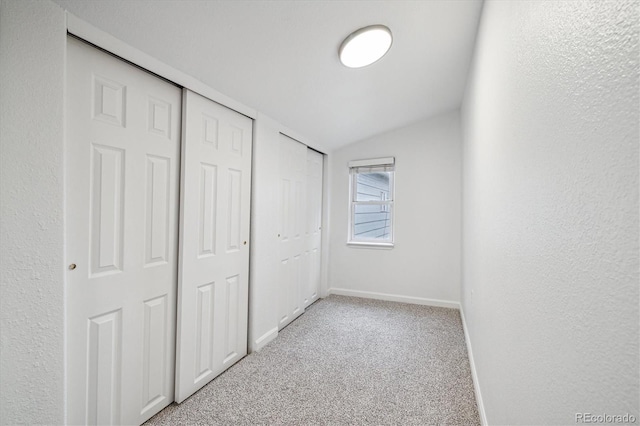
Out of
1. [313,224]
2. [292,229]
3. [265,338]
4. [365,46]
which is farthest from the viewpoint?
[313,224]

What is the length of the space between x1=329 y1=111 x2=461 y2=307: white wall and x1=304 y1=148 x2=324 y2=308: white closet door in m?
0.36

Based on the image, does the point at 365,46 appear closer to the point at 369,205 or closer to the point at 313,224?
the point at 313,224

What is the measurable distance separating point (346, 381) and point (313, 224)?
1907 mm

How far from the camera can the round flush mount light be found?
5.65ft

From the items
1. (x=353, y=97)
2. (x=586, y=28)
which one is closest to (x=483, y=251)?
(x=586, y=28)

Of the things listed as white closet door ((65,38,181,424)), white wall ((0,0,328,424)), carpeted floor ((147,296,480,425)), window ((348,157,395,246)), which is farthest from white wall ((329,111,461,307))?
white wall ((0,0,328,424))

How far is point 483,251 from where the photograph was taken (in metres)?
1.67

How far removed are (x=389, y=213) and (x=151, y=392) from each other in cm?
318

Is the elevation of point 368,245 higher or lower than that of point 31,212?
lower

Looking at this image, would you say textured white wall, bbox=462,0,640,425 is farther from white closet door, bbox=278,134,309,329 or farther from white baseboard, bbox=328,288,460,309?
white baseboard, bbox=328,288,460,309

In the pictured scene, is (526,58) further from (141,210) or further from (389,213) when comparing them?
(389,213)

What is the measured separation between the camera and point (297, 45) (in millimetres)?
1726

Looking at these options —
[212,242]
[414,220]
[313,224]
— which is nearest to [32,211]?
[212,242]

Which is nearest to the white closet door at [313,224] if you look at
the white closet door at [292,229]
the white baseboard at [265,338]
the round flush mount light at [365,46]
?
the white closet door at [292,229]
